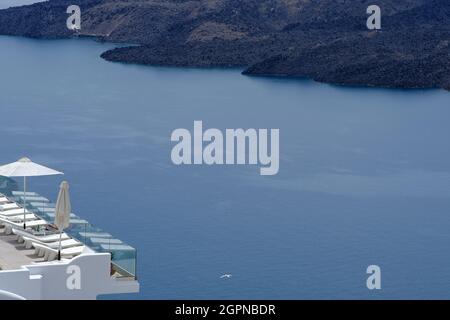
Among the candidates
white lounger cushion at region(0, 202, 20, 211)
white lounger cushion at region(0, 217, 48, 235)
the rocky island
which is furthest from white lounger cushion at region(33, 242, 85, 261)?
the rocky island

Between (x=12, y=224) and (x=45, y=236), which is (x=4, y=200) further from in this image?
(x=45, y=236)

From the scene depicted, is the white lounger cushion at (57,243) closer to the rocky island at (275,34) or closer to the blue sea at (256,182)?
the blue sea at (256,182)

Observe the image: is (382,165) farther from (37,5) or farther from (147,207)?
(37,5)

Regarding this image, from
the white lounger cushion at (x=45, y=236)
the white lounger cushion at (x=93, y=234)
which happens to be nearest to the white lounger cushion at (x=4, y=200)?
the white lounger cushion at (x=45, y=236)

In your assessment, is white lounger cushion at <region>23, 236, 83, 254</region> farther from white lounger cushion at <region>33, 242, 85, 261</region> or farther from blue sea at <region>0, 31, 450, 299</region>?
blue sea at <region>0, 31, 450, 299</region>

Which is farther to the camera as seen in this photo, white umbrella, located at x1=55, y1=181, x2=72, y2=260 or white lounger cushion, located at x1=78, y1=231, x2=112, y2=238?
white lounger cushion, located at x1=78, y1=231, x2=112, y2=238

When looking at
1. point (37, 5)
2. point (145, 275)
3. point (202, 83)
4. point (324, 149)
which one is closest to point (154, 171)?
point (324, 149)
